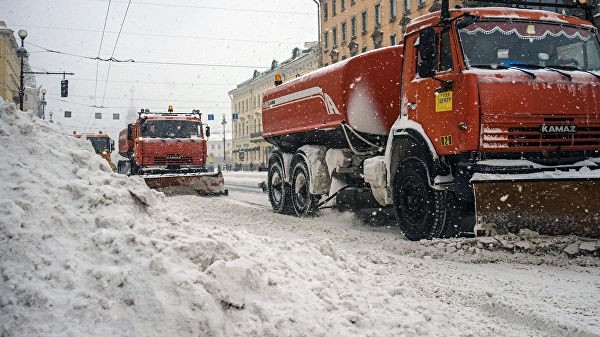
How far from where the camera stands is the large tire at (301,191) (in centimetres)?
1017

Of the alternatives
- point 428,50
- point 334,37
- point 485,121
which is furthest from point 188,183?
point 334,37

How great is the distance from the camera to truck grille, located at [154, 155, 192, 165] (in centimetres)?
1675

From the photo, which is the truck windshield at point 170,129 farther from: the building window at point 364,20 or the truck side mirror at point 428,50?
the building window at point 364,20

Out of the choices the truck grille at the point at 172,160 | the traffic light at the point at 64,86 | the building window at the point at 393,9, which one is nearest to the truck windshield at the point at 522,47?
the truck grille at the point at 172,160

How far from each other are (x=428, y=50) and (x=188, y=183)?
9.99m

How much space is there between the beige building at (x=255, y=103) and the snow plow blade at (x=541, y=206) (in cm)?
4791

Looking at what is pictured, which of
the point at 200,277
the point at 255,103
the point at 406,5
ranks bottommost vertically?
the point at 200,277

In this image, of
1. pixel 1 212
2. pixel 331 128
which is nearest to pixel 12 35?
pixel 331 128

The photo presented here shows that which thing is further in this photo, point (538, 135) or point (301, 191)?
point (301, 191)

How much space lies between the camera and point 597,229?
217 inches

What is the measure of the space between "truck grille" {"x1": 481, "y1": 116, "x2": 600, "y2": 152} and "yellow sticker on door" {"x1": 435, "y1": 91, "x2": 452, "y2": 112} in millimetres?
636

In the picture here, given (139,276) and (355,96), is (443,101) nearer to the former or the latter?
(355,96)

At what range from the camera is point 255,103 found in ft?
233

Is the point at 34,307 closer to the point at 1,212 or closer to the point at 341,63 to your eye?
the point at 1,212
